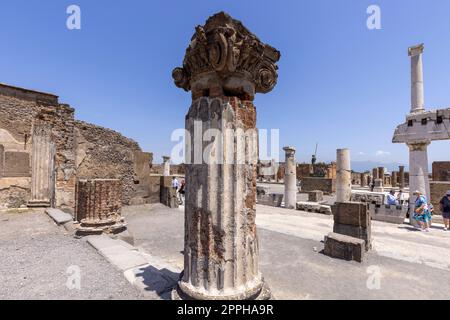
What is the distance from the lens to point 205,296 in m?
2.27

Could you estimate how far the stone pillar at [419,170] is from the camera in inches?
352

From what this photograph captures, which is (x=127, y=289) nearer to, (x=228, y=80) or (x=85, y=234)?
(x=228, y=80)

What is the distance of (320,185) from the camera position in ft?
69.7

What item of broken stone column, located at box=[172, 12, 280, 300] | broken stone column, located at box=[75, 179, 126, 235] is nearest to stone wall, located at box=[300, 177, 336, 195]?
broken stone column, located at box=[75, 179, 126, 235]

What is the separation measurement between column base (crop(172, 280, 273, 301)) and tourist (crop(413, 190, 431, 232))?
8608 millimetres

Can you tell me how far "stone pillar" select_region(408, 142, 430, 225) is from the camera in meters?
8.95

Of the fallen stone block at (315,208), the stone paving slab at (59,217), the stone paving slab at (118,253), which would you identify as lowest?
the fallen stone block at (315,208)

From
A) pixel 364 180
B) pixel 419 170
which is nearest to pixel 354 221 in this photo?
pixel 419 170

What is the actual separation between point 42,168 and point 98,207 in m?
4.27

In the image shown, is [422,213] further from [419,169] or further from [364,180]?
[364,180]

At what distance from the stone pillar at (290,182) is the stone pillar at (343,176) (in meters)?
2.37

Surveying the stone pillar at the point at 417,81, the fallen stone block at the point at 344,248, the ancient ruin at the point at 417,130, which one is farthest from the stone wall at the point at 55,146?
the stone pillar at the point at 417,81

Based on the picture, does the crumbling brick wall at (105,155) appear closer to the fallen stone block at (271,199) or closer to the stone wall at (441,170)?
the fallen stone block at (271,199)

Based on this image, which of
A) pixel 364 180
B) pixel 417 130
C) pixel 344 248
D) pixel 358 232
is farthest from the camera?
pixel 364 180
